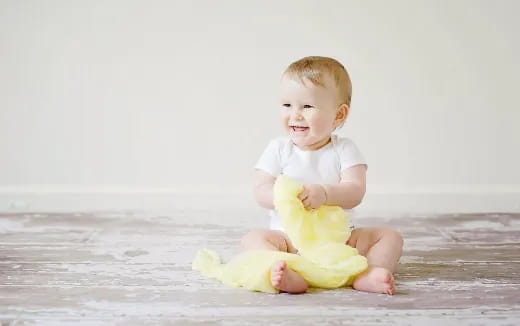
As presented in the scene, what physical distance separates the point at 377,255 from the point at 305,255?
16 cm

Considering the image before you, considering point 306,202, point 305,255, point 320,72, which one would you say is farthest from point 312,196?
point 320,72

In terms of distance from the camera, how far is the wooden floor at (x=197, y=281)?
3.72 feet

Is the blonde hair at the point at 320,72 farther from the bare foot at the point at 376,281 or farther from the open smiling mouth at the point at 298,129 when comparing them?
the bare foot at the point at 376,281

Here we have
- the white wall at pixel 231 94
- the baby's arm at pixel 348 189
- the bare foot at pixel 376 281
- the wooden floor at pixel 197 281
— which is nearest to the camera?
the wooden floor at pixel 197 281

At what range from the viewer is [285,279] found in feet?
4.00

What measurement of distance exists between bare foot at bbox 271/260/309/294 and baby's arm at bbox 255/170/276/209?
201mm

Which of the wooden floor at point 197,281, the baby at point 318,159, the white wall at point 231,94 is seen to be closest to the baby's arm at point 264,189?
the baby at point 318,159

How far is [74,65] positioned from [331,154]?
1.16m

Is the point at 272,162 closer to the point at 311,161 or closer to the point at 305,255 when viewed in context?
the point at 311,161

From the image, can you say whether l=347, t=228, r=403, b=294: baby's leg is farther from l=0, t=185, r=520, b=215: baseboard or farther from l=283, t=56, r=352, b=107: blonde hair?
l=0, t=185, r=520, b=215: baseboard

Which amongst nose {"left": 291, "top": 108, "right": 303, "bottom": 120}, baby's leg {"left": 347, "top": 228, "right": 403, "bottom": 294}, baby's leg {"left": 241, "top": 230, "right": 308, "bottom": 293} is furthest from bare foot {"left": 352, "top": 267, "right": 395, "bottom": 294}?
nose {"left": 291, "top": 108, "right": 303, "bottom": 120}

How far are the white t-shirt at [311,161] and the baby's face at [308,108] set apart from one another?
4 centimetres

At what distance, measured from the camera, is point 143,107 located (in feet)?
7.34

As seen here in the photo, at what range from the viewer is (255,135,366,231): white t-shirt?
1.43m
